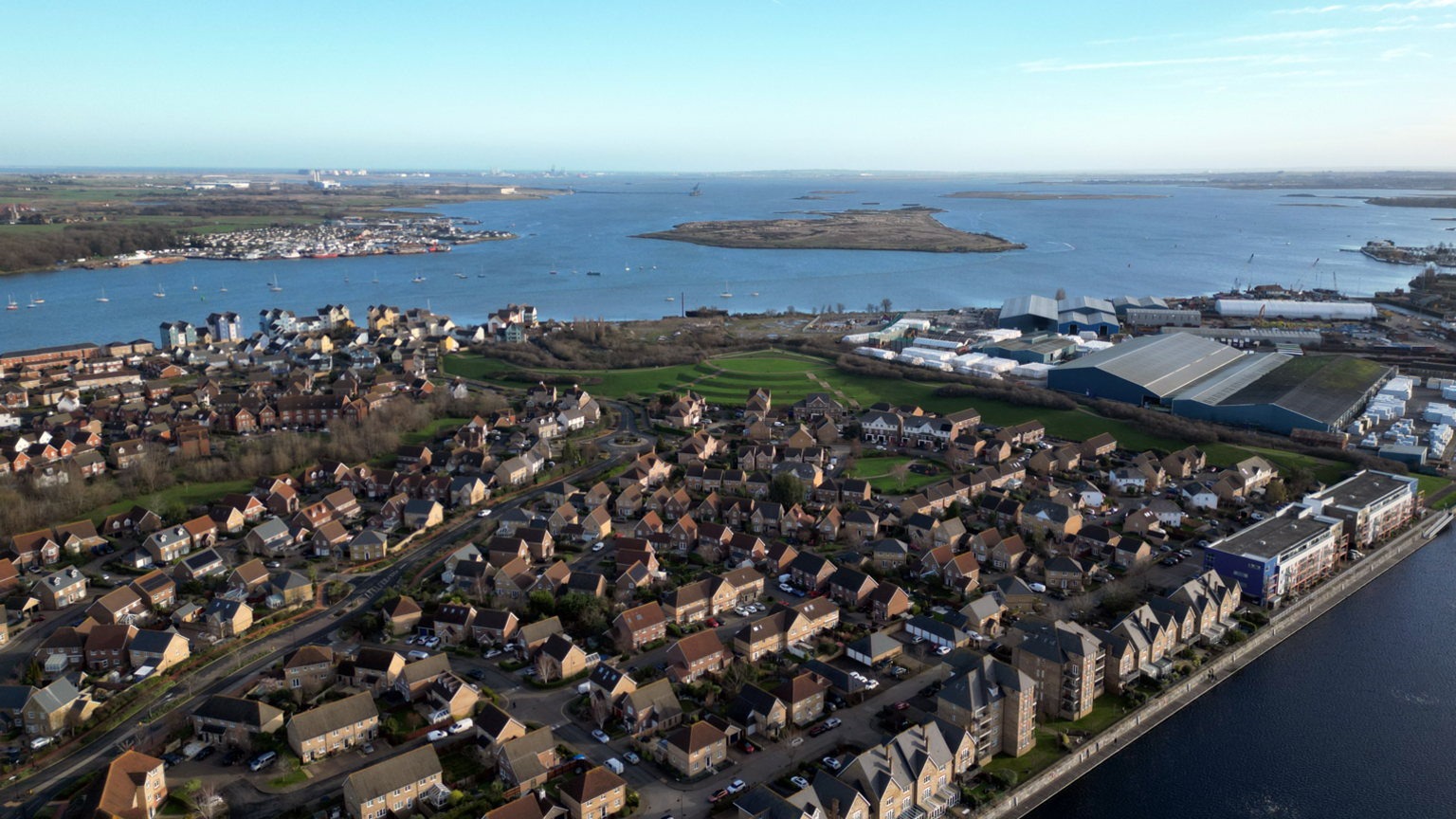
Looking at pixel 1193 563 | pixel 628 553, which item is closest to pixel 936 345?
pixel 1193 563

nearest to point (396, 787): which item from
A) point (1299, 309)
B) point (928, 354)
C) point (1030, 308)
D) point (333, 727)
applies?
point (333, 727)

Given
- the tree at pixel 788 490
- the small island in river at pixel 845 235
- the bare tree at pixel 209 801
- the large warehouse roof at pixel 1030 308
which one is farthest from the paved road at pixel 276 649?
the small island in river at pixel 845 235

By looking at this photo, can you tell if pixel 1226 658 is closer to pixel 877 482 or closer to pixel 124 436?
pixel 877 482

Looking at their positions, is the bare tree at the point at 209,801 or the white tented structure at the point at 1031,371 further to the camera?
the white tented structure at the point at 1031,371

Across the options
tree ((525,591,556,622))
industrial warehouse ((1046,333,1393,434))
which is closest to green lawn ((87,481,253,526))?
tree ((525,591,556,622))

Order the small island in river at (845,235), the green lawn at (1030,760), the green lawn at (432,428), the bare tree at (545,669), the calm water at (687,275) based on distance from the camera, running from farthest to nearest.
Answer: the small island in river at (845,235) → the calm water at (687,275) → the green lawn at (432,428) → the bare tree at (545,669) → the green lawn at (1030,760)

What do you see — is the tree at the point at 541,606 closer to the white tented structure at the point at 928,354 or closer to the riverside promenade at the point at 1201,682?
the riverside promenade at the point at 1201,682

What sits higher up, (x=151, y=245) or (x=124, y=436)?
(x=151, y=245)
